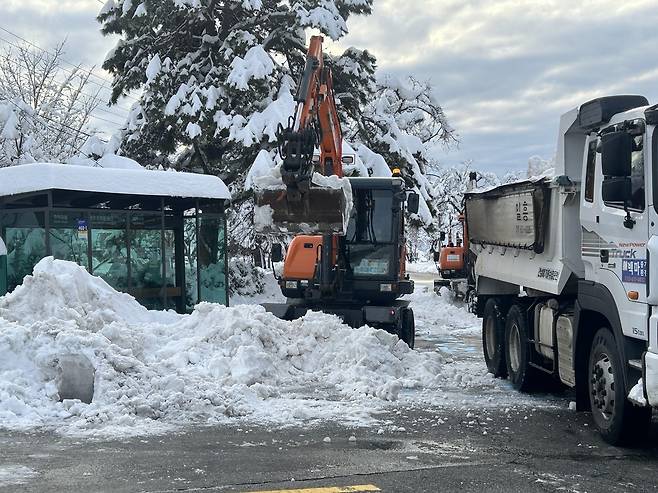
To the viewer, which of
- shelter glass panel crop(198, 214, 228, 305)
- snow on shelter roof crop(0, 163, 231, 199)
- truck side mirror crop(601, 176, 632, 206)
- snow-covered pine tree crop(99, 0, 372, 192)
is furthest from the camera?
snow-covered pine tree crop(99, 0, 372, 192)

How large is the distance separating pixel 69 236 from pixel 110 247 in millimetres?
1067

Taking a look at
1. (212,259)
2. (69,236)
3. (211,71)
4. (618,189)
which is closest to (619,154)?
(618,189)

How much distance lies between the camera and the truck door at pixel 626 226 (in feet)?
21.0

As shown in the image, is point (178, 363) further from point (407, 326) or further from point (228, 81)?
point (228, 81)

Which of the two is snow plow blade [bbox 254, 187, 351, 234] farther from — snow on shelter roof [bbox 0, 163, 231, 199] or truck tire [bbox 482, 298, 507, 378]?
snow on shelter roof [bbox 0, 163, 231, 199]

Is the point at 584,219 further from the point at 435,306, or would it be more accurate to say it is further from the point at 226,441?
the point at 435,306

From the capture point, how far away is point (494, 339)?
11266 mm

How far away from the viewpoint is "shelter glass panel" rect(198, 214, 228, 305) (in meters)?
18.5

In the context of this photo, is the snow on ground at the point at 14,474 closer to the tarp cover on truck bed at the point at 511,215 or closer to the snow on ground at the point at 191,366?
the snow on ground at the point at 191,366

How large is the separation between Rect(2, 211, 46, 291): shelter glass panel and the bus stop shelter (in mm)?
21

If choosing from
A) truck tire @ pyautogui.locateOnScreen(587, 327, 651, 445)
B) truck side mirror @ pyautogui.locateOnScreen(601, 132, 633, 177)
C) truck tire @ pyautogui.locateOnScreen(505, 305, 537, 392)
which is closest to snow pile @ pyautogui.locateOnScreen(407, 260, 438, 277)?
truck tire @ pyautogui.locateOnScreen(505, 305, 537, 392)

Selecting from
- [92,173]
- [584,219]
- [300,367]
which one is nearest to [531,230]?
[584,219]

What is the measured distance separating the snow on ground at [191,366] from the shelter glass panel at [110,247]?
14.0 feet

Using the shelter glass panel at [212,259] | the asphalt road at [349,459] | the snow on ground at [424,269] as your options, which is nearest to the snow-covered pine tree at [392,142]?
the shelter glass panel at [212,259]
